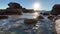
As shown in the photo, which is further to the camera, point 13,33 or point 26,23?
point 26,23

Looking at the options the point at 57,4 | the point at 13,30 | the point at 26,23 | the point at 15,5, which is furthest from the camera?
the point at 15,5

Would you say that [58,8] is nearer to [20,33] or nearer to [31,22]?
[31,22]

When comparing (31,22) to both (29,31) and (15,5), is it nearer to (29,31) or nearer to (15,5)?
(29,31)

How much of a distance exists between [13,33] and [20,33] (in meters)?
0.97

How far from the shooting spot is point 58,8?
46250 mm

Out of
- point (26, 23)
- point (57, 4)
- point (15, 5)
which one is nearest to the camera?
point (26, 23)

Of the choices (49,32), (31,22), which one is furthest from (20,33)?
(31,22)

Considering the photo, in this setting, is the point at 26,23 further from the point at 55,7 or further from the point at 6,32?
the point at 55,7

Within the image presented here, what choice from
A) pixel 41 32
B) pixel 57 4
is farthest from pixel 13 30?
pixel 57 4

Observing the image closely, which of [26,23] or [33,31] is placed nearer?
[33,31]

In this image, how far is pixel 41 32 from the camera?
717 inches

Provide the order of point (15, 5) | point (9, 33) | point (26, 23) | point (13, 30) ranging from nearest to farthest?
point (9, 33)
point (13, 30)
point (26, 23)
point (15, 5)

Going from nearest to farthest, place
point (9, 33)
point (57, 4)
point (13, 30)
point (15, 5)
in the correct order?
1. point (9, 33)
2. point (13, 30)
3. point (57, 4)
4. point (15, 5)

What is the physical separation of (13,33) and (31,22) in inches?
230
